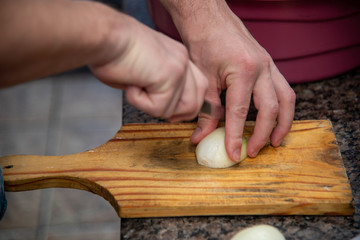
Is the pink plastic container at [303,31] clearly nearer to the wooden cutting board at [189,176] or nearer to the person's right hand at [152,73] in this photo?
the wooden cutting board at [189,176]

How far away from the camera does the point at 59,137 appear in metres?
2.82

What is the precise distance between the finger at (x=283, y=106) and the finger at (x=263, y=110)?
1.0 inches

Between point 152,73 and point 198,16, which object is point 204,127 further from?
point 152,73

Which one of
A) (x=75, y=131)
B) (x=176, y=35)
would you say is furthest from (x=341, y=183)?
(x=75, y=131)

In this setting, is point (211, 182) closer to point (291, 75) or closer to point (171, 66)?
point (171, 66)

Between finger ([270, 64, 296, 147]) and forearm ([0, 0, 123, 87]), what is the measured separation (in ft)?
1.63

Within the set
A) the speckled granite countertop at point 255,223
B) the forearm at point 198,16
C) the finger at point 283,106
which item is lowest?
the speckled granite countertop at point 255,223

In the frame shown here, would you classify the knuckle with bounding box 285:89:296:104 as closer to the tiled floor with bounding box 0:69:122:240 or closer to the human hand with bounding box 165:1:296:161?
the human hand with bounding box 165:1:296:161

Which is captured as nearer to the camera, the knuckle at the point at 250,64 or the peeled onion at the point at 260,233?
the peeled onion at the point at 260,233

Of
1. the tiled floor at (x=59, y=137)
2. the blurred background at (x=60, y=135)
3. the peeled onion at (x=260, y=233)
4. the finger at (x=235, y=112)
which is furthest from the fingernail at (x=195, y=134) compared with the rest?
the tiled floor at (x=59, y=137)

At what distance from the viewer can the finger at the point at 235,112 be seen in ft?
3.41

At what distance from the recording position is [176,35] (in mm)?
1321

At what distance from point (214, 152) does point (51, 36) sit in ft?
1.72

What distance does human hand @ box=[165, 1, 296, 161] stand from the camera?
104cm
